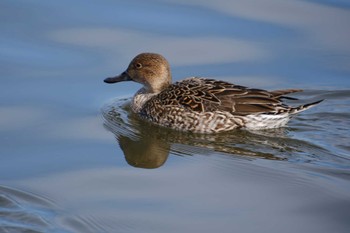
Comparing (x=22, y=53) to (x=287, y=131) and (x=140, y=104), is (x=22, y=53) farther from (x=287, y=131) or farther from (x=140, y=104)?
(x=287, y=131)

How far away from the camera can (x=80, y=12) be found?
44.8ft

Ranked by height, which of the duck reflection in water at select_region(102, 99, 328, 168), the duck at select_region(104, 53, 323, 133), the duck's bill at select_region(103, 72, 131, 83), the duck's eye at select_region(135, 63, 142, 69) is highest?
the duck's eye at select_region(135, 63, 142, 69)

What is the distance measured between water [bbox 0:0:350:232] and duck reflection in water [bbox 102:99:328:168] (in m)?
0.02

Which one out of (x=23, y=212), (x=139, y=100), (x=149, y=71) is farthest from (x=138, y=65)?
(x=23, y=212)

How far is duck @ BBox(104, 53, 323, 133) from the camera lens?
10820mm

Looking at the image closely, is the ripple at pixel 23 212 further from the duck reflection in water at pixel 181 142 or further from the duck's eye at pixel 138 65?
the duck's eye at pixel 138 65

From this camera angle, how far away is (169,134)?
10.8m

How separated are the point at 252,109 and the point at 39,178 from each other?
10.1 feet

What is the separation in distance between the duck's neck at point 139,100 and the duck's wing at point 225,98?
1.20ft

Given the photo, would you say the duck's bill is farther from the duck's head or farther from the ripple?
the ripple

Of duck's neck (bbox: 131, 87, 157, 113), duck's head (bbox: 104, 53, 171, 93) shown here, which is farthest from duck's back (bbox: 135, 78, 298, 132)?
duck's head (bbox: 104, 53, 171, 93)

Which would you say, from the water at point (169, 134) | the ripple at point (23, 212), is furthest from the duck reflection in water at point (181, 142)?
the ripple at point (23, 212)

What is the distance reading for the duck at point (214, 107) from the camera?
426 inches

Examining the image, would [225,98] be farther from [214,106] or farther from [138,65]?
[138,65]
